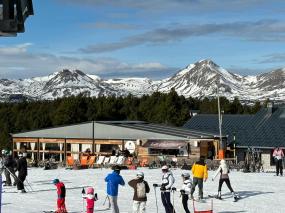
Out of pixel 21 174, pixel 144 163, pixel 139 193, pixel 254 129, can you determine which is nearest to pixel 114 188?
pixel 139 193

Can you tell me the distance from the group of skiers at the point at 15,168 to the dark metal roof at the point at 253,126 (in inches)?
1269

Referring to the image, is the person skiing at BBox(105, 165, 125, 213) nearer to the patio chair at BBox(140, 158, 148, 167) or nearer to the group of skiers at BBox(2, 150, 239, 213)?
the group of skiers at BBox(2, 150, 239, 213)

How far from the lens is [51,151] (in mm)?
47938

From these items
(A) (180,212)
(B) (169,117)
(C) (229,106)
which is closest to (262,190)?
(A) (180,212)

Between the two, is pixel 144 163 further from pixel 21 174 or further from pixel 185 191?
pixel 185 191

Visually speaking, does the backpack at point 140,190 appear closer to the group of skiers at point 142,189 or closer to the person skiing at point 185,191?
the group of skiers at point 142,189

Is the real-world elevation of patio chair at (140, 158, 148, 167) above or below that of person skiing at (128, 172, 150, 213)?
above

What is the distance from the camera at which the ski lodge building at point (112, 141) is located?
137 ft

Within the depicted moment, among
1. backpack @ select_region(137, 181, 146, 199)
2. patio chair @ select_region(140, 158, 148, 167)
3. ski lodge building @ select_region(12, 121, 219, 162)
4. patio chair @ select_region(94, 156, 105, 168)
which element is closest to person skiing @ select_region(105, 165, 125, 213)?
backpack @ select_region(137, 181, 146, 199)

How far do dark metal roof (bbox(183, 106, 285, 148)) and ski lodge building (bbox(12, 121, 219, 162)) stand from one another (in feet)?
25.6

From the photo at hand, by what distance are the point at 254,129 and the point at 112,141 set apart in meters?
15.1

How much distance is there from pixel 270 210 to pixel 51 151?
33.0 metres

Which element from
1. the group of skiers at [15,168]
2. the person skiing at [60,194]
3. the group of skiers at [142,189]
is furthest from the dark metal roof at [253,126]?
the person skiing at [60,194]

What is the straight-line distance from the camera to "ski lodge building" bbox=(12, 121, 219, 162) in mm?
41684
